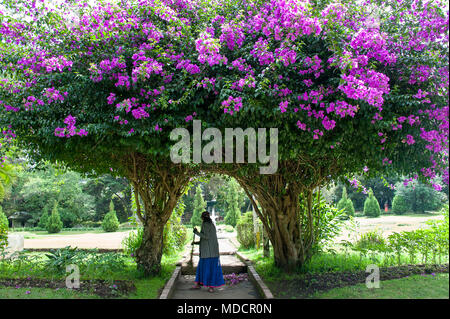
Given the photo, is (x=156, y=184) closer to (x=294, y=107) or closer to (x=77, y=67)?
(x=77, y=67)

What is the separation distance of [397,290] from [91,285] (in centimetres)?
552

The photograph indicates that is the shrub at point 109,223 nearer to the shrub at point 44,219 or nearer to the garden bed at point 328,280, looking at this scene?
the shrub at point 44,219

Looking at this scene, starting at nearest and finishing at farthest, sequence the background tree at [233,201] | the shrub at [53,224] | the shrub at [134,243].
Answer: the shrub at [134,243], the background tree at [233,201], the shrub at [53,224]

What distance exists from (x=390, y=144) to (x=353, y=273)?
3.13 meters

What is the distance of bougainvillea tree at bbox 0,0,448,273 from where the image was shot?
503 cm

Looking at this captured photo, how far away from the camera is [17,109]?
6.12 m

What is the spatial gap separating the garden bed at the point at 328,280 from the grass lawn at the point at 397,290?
31 centimetres

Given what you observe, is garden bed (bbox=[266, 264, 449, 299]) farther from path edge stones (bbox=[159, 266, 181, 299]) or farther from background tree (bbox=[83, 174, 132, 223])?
background tree (bbox=[83, 174, 132, 223])

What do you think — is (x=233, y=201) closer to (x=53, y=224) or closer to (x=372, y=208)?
(x=372, y=208)

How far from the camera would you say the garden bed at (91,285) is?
625 centimetres

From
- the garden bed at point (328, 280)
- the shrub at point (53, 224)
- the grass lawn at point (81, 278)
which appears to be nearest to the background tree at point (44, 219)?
the shrub at point (53, 224)

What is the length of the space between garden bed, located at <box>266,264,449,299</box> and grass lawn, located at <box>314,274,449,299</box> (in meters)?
0.31

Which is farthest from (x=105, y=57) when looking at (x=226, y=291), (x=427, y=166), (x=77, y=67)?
(x=427, y=166)

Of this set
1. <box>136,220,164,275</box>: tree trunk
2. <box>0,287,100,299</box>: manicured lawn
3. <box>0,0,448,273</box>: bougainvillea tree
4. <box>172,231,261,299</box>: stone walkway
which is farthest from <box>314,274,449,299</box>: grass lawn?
<box>0,287,100,299</box>: manicured lawn
